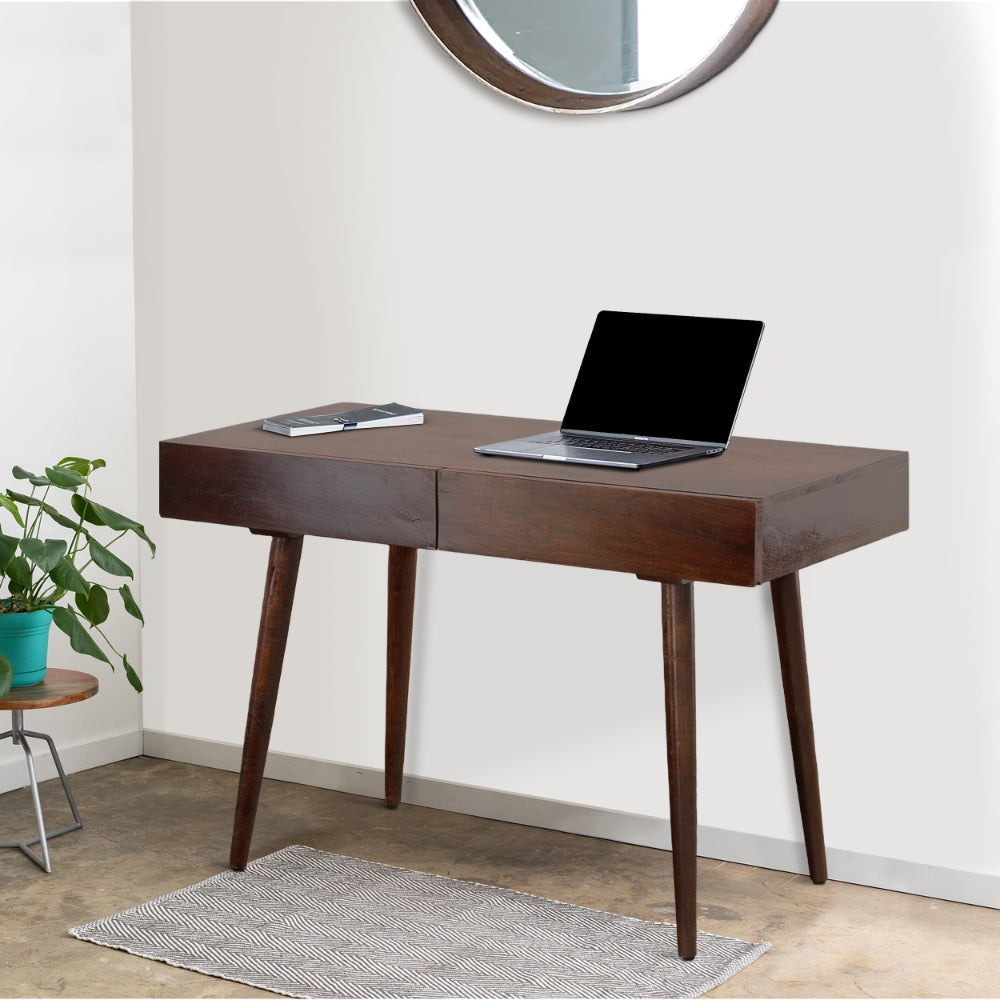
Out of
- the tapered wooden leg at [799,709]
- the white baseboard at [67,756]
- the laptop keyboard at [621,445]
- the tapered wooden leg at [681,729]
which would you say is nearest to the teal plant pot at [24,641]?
the white baseboard at [67,756]

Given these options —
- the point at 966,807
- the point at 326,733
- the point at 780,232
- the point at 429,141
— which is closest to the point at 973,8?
the point at 780,232

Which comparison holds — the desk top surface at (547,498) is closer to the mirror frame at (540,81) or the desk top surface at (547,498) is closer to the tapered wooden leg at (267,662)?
the tapered wooden leg at (267,662)

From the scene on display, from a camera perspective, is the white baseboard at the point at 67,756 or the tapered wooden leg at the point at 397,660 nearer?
the tapered wooden leg at the point at 397,660

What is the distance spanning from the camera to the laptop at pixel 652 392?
97.3 inches

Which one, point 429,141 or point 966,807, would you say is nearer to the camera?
point 966,807

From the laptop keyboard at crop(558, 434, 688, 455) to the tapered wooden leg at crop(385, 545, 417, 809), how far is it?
0.57 meters

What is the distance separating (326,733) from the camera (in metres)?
3.28

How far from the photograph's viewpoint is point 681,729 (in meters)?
2.34

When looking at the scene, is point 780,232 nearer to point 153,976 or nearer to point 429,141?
point 429,141

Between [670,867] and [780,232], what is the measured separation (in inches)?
45.0

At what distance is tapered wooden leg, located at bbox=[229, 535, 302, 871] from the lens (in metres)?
2.68

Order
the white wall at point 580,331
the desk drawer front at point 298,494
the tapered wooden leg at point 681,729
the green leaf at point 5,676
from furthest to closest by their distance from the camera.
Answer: the green leaf at point 5,676
the white wall at point 580,331
the desk drawer front at point 298,494
the tapered wooden leg at point 681,729

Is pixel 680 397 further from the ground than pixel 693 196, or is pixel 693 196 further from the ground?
pixel 693 196

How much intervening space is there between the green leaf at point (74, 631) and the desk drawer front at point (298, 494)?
0.99 feet
